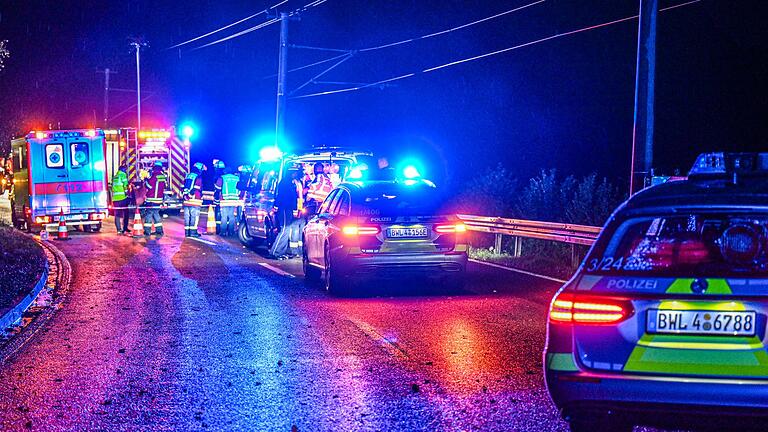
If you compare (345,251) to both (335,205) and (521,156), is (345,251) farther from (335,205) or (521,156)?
(521,156)

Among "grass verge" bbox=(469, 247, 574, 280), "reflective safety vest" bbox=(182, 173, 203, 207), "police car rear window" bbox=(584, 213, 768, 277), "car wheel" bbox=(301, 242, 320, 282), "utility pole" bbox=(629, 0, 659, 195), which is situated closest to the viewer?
"police car rear window" bbox=(584, 213, 768, 277)

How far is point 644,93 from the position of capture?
44.4ft

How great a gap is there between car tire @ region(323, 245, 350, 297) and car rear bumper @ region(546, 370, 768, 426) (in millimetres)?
7429

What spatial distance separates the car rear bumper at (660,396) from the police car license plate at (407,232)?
6.97m

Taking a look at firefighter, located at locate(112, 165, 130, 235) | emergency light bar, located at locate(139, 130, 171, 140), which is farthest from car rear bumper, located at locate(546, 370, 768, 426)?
emergency light bar, located at locate(139, 130, 171, 140)

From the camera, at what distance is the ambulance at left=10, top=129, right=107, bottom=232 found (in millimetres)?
25047

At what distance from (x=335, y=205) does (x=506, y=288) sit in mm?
2648

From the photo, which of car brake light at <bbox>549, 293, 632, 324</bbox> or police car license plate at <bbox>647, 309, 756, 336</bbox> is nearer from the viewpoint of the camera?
police car license plate at <bbox>647, 309, 756, 336</bbox>

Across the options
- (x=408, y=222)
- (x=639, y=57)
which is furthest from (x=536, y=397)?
(x=639, y=57)

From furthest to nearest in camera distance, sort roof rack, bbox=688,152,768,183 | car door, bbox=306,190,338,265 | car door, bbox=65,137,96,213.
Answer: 1. car door, bbox=65,137,96,213
2. car door, bbox=306,190,338,265
3. roof rack, bbox=688,152,768,183

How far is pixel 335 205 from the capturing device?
12938 mm

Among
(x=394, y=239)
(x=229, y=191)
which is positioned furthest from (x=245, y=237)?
(x=394, y=239)

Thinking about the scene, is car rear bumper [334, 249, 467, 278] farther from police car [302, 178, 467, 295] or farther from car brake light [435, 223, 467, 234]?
car brake light [435, 223, 467, 234]

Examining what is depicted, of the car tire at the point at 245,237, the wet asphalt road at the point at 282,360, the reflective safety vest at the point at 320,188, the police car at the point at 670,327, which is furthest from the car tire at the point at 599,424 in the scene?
the car tire at the point at 245,237
